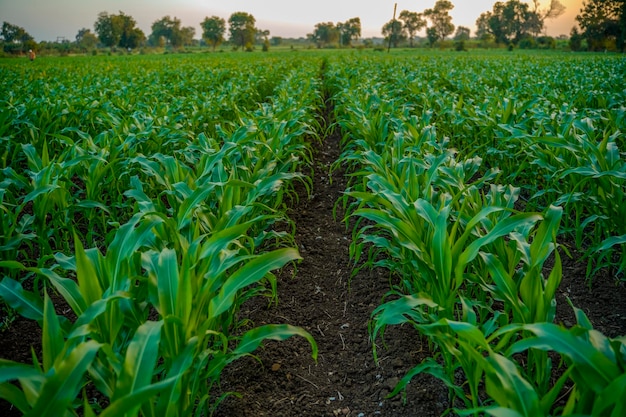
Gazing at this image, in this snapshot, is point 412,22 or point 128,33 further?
point 412,22

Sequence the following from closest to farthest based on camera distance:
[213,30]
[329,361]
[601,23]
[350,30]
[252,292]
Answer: [252,292], [329,361], [601,23], [213,30], [350,30]

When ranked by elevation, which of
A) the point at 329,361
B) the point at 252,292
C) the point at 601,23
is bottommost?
the point at 329,361

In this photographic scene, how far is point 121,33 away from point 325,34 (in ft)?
216

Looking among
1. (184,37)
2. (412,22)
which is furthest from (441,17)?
(184,37)

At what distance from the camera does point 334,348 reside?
8.39 ft

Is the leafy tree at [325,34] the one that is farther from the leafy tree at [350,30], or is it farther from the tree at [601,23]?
the tree at [601,23]

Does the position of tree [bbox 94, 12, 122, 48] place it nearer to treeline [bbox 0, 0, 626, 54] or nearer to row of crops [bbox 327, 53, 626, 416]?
treeline [bbox 0, 0, 626, 54]

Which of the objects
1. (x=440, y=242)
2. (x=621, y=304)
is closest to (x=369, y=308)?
(x=440, y=242)

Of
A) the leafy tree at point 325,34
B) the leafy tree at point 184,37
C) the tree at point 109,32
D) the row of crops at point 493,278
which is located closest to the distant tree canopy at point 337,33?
the leafy tree at point 325,34

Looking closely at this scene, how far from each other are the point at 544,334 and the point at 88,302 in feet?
4.82

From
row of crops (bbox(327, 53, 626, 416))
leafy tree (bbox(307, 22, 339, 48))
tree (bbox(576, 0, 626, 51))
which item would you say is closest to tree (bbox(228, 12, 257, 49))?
leafy tree (bbox(307, 22, 339, 48))

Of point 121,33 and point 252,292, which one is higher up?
point 121,33

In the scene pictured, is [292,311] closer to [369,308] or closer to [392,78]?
[369,308]

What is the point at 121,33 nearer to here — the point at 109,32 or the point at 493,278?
the point at 109,32
